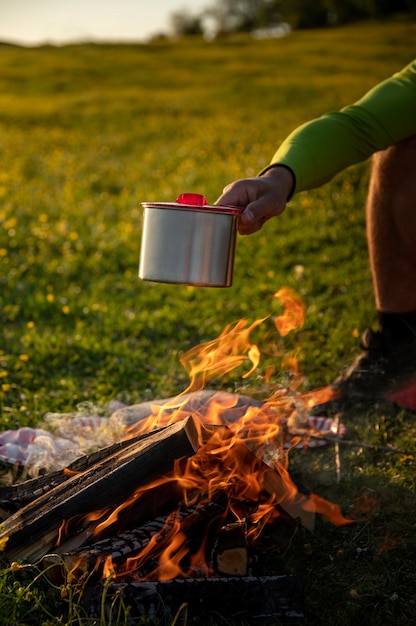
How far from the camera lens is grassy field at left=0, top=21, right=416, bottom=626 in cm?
299

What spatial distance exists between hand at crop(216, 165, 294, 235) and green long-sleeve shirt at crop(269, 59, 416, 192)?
0.65ft

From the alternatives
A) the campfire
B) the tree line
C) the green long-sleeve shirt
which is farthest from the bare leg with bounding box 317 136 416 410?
the tree line

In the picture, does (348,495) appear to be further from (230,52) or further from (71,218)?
(230,52)

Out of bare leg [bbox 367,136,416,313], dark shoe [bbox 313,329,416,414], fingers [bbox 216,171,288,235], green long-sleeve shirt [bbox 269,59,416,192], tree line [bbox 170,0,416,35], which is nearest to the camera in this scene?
fingers [bbox 216,171,288,235]

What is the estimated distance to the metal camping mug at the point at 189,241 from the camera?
9.02ft

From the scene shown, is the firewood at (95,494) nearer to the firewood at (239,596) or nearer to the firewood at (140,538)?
the firewood at (140,538)

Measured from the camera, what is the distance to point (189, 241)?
2766 millimetres

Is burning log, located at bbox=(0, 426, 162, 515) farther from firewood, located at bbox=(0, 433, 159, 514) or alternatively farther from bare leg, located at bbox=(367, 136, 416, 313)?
bare leg, located at bbox=(367, 136, 416, 313)

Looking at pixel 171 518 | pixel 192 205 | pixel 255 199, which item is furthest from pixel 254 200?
pixel 171 518

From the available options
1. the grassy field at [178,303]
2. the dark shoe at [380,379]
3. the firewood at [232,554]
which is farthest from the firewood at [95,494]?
the dark shoe at [380,379]

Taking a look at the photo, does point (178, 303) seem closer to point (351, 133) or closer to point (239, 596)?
point (351, 133)

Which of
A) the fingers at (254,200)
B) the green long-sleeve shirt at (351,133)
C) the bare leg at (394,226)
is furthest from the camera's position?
the bare leg at (394,226)

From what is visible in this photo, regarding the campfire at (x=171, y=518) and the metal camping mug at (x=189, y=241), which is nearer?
the campfire at (x=171, y=518)

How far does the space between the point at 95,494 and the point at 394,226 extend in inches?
89.0
